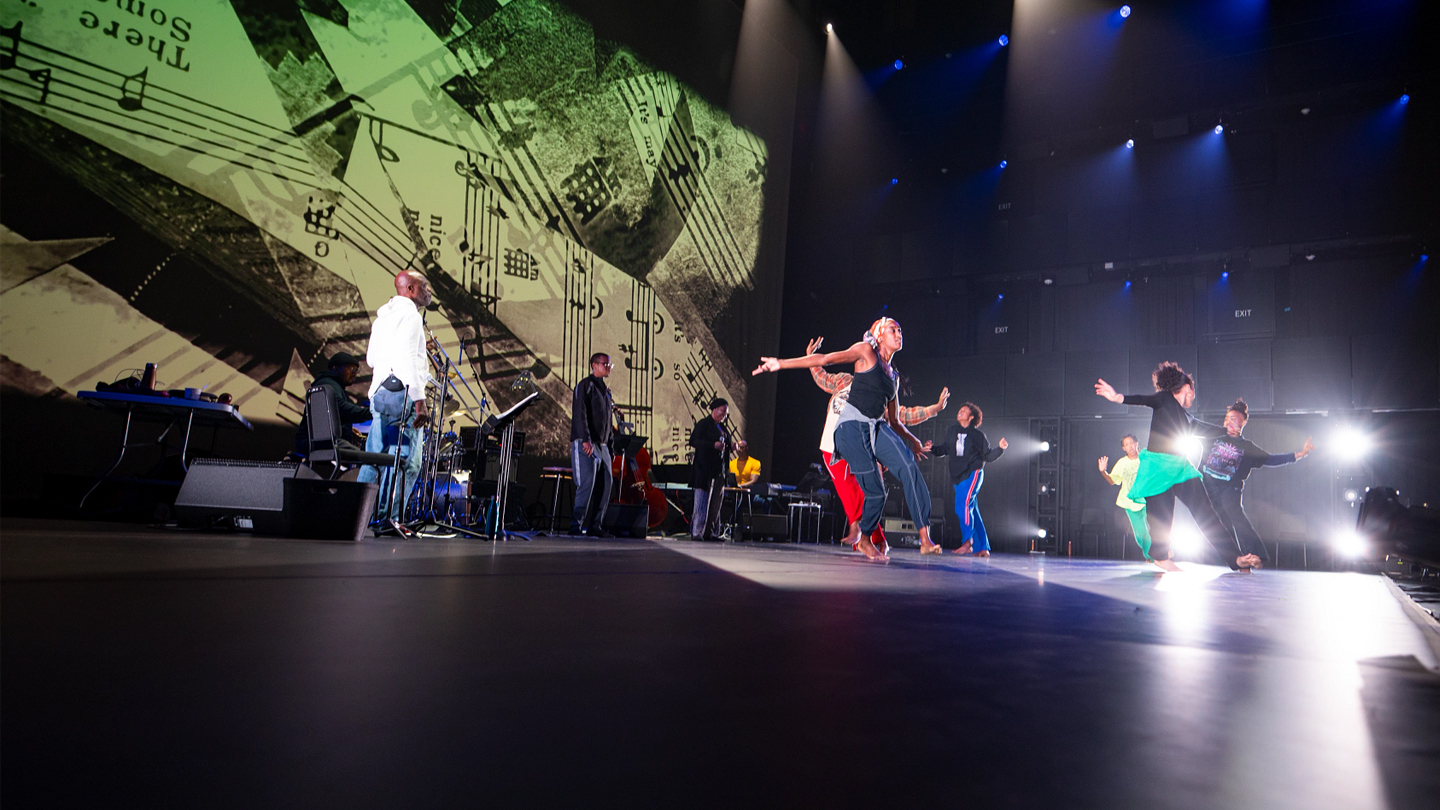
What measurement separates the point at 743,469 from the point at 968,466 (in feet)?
11.6

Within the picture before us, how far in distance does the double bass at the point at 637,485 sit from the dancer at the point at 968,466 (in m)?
3.06

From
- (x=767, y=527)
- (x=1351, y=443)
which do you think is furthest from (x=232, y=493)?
(x=1351, y=443)

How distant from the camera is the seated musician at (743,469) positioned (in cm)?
1084

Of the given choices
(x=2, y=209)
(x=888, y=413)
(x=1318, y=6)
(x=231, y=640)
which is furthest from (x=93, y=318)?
(x=1318, y=6)

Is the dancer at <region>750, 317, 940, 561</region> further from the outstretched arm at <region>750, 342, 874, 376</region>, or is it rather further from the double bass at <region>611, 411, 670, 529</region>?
the double bass at <region>611, 411, 670, 529</region>

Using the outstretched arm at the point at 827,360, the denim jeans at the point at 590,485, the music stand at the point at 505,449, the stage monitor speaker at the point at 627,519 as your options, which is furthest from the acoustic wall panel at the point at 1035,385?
the music stand at the point at 505,449

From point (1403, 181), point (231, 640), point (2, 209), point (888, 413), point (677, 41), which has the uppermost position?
point (677, 41)

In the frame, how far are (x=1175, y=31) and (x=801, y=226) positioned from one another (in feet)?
20.9

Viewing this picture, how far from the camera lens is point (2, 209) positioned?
600cm

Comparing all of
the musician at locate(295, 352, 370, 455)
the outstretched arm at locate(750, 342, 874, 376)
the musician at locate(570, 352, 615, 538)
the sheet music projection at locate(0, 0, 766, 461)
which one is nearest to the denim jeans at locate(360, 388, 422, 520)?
the musician at locate(295, 352, 370, 455)

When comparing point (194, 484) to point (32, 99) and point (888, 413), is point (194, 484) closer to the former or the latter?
point (32, 99)

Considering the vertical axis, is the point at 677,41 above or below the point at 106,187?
above

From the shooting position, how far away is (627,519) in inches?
321

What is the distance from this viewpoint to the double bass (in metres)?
8.65
